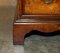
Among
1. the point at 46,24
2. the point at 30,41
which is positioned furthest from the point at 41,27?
the point at 30,41

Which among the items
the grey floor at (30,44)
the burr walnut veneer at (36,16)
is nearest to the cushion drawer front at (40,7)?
the burr walnut veneer at (36,16)

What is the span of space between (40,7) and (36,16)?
0.19 feet

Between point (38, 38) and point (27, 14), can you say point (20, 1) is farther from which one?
point (38, 38)

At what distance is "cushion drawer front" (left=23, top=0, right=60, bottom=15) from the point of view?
1.08 meters

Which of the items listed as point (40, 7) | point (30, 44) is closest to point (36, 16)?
point (40, 7)

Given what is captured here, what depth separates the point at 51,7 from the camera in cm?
109

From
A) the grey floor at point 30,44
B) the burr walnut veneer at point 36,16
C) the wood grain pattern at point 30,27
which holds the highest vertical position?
the burr walnut veneer at point 36,16

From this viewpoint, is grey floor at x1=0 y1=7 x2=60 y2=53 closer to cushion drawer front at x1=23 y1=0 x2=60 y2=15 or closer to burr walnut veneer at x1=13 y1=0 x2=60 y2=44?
burr walnut veneer at x1=13 y1=0 x2=60 y2=44

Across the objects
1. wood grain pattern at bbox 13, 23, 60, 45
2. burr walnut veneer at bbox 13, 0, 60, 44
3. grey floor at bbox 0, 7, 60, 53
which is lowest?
grey floor at bbox 0, 7, 60, 53

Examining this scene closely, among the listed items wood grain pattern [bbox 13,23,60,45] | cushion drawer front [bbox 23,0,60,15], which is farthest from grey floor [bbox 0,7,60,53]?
cushion drawer front [bbox 23,0,60,15]

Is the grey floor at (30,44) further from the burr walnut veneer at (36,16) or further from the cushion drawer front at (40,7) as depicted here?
the cushion drawer front at (40,7)

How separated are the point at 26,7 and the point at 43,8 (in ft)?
0.32

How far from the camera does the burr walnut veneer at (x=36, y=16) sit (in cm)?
109

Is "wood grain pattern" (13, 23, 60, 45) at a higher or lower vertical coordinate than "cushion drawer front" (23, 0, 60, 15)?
lower
